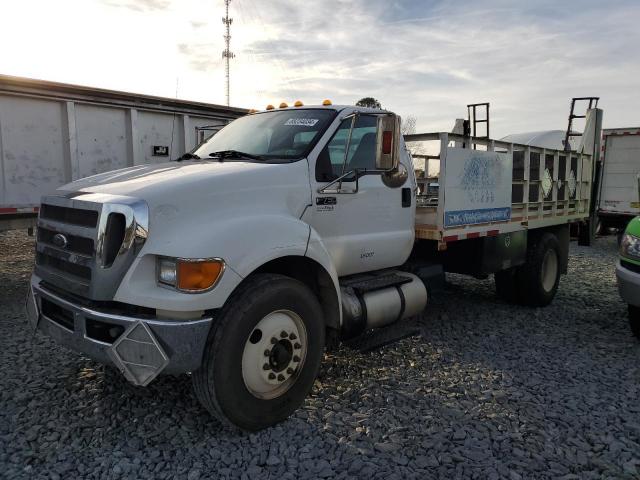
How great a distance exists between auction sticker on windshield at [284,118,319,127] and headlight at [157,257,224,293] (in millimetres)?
1608

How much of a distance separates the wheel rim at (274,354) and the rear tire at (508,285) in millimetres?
4007

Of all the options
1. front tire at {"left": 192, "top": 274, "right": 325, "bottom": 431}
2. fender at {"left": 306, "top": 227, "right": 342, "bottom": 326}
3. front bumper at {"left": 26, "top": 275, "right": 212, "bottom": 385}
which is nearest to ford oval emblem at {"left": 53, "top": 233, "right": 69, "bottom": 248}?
front bumper at {"left": 26, "top": 275, "right": 212, "bottom": 385}

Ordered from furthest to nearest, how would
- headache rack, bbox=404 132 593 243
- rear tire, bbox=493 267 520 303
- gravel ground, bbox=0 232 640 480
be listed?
rear tire, bbox=493 267 520 303
headache rack, bbox=404 132 593 243
gravel ground, bbox=0 232 640 480

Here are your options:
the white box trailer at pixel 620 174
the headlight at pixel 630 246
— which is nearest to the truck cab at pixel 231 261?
the headlight at pixel 630 246

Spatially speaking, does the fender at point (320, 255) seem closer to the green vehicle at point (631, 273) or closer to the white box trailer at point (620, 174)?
the green vehicle at point (631, 273)

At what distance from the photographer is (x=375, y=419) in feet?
11.2

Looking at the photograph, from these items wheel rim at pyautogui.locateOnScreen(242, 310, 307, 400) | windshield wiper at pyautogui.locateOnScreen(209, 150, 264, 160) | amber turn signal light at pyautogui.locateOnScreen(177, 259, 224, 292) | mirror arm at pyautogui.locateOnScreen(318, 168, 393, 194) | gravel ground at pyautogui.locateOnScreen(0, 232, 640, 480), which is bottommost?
gravel ground at pyautogui.locateOnScreen(0, 232, 640, 480)

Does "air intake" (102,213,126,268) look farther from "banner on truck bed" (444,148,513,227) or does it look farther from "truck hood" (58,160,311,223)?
"banner on truck bed" (444,148,513,227)

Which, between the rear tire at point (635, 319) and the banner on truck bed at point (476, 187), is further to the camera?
the rear tire at point (635, 319)

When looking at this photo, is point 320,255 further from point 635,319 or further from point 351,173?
point 635,319

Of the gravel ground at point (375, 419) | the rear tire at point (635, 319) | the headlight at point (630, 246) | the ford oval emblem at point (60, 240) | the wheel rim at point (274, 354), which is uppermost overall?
the ford oval emblem at point (60, 240)

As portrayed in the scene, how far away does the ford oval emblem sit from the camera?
10.5 ft

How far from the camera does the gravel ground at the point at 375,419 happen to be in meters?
2.88

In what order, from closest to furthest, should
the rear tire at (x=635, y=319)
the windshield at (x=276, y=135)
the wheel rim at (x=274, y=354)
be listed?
the wheel rim at (x=274, y=354) < the windshield at (x=276, y=135) < the rear tire at (x=635, y=319)
